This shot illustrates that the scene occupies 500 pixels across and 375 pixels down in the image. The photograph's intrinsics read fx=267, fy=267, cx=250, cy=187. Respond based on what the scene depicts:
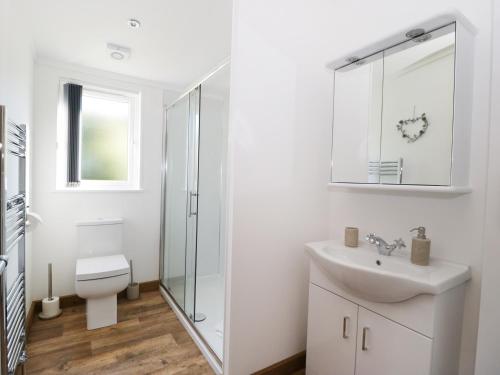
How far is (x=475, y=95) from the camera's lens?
121 cm

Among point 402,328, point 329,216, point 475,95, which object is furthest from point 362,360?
point 475,95

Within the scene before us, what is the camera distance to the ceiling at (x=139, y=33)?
1651 mm

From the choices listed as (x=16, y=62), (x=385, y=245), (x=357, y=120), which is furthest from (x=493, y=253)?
(x=16, y=62)

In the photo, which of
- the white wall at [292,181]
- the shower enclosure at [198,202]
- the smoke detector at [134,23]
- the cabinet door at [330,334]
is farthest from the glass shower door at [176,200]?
the cabinet door at [330,334]

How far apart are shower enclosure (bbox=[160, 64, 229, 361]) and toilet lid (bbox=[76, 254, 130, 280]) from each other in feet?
1.73

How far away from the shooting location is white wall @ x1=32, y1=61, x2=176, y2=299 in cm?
237

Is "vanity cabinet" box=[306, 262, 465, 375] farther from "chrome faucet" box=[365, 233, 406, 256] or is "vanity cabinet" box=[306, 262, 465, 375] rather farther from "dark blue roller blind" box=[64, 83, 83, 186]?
"dark blue roller blind" box=[64, 83, 83, 186]

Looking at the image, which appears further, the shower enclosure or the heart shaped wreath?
the shower enclosure

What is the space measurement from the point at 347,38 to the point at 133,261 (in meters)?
2.78

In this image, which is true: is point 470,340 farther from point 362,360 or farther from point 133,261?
point 133,261

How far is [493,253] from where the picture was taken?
1105 mm

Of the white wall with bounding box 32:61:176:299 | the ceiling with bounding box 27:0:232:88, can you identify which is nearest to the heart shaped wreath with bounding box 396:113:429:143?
the ceiling with bounding box 27:0:232:88

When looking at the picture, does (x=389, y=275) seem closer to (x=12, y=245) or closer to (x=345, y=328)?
(x=345, y=328)

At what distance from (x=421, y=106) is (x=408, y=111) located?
0.22 ft
